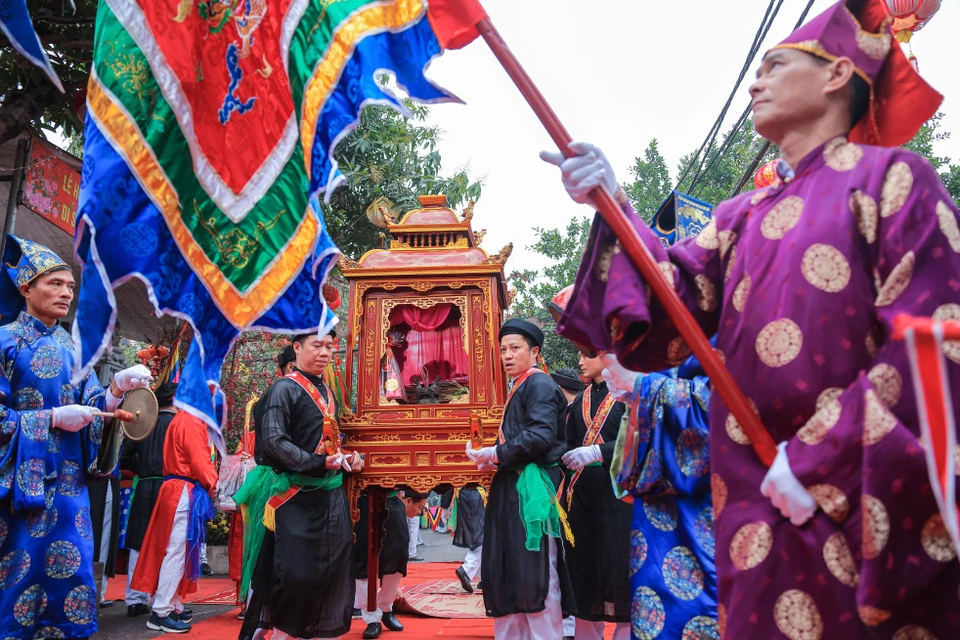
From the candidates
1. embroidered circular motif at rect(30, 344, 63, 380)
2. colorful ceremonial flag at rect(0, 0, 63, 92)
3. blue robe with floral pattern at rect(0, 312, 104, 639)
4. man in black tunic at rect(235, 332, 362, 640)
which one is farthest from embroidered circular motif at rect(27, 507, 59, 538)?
colorful ceremonial flag at rect(0, 0, 63, 92)

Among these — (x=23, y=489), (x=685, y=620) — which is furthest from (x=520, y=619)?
(x=23, y=489)

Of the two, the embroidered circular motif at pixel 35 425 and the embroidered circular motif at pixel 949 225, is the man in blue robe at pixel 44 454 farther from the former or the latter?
the embroidered circular motif at pixel 949 225

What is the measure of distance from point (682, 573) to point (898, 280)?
1.77m

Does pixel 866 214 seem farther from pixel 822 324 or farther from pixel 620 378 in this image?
pixel 620 378

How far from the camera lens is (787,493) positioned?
4.42 feet

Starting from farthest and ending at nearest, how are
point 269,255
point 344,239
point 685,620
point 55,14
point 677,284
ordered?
point 344,239 < point 55,14 < point 685,620 < point 269,255 < point 677,284

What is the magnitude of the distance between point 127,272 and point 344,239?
819cm

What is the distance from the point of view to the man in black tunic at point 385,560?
561 cm

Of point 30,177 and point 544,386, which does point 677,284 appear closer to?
point 544,386

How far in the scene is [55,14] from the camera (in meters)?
3.96

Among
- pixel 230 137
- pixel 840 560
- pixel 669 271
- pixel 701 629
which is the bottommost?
pixel 701 629

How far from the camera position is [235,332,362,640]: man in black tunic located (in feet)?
13.4

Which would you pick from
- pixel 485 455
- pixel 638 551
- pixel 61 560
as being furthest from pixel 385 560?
pixel 638 551

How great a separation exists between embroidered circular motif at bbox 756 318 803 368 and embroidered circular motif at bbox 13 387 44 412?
326cm
